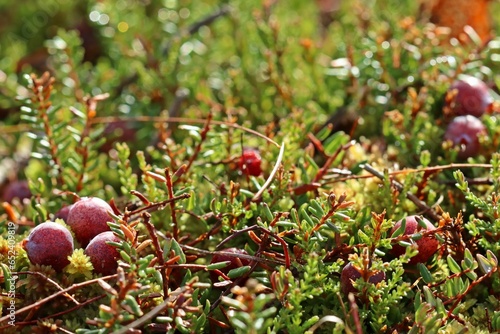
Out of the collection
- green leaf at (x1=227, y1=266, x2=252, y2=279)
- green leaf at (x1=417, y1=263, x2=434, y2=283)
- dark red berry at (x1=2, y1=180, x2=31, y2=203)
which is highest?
green leaf at (x1=417, y1=263, x2=434, y2=283)

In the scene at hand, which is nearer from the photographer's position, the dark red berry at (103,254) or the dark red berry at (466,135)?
the dark red berry at (103,254)

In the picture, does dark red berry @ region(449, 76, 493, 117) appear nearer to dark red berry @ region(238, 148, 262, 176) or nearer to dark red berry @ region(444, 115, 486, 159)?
dark red berry @ region(444, 115, 486, 159)

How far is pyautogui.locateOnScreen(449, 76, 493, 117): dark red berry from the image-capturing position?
1.53 metres

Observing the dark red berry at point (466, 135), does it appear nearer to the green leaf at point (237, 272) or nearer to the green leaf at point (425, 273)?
the green leaf at point (425, 273)

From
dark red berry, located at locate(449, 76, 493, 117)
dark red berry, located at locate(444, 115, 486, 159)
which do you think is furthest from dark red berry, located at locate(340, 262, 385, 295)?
dark red berry, located at locate(449, 76, 493, 117)

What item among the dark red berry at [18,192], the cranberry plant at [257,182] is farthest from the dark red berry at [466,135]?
the dark red berry at [18,192]

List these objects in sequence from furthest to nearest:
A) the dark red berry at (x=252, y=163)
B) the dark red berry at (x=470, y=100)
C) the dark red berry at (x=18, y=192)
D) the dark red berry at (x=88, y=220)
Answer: the dark red berry at (x=18, y=192)
the dark red berry at (x=470, y=100)
the dark red berry at (x=252, y=163)
the dark red berry at (x=88, y=220)

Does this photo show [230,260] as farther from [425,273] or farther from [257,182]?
[425,273]

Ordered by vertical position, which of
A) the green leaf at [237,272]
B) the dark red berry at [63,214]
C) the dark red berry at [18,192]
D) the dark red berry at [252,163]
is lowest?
the dark red berry at [18,192]

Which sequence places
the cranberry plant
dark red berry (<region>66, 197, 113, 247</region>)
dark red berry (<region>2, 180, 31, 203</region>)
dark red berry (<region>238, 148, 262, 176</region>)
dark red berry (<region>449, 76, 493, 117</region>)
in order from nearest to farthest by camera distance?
the cranberry plant
dark red berry (<region>66, 197, 113, 247</region>)
dark red berry (<region>238, 148, 262, 176</region>)
dark red berry (<region>449, 76, 493, 117</region>)
dark red berry (<region>2, 180, 31, 203</region>)

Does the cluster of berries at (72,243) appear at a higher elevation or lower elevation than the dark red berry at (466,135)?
lower

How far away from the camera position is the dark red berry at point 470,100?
153 centimetres

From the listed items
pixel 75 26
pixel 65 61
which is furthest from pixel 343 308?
pixel 75 26

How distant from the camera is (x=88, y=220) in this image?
3.85 feet
